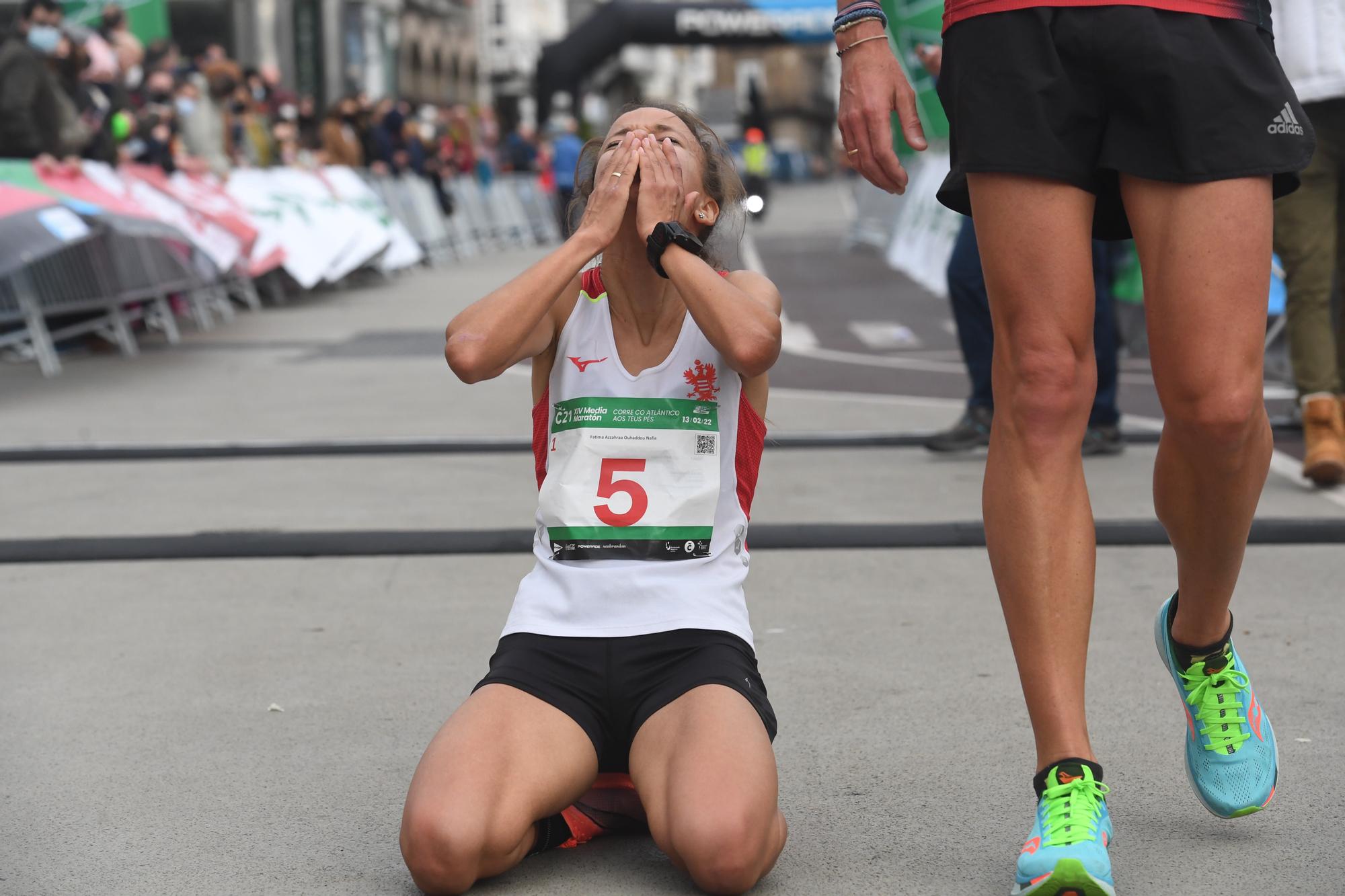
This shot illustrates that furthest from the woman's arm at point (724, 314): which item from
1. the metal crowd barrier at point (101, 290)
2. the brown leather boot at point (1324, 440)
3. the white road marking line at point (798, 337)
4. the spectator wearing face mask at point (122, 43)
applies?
the spectator wearing face mask at point (122, 43)

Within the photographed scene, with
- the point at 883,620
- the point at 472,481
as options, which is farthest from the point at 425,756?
the point at 472,481

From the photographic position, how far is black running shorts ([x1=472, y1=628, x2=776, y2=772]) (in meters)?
2.61

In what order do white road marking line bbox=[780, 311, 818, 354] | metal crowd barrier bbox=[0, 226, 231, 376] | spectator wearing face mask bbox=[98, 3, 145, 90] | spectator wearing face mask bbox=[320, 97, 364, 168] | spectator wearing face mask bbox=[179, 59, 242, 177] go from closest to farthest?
metal crowd barrier bbox=[0, 226, 231, 376], white road marking line bbox=[780, 311, 818, 354], spectator wearing face mask bbox=[98, 3, 145, 90], spectator wearing face mask bbox=[179, 59, 242, 177], spectator wearing face mask bbox=[320, 97, 364, 168]

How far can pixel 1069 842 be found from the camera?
2.30 m

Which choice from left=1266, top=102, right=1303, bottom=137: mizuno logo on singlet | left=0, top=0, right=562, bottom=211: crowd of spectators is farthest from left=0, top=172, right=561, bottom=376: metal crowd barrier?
left=1266, top=102, right=1303, bottom=137: mizuno logo on singlet

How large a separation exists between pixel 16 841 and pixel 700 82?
409ft

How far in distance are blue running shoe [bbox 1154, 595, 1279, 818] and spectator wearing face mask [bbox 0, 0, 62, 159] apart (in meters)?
8.85

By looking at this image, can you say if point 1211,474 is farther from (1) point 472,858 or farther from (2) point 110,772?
(2) point 110,772

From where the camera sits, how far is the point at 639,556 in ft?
8.94

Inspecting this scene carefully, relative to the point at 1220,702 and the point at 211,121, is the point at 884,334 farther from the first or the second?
the point at 1220,702

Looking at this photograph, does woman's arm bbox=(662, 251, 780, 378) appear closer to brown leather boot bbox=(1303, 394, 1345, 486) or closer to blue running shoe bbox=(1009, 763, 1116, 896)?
blue running shoe bbox=(1009, 763, 1116, 896)

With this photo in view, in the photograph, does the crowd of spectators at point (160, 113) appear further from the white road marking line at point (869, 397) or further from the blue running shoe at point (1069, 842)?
the blue running shoe at point (1069, 842)

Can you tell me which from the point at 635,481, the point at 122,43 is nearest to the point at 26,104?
the point at 122,43

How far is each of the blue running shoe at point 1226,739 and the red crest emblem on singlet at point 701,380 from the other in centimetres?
82
